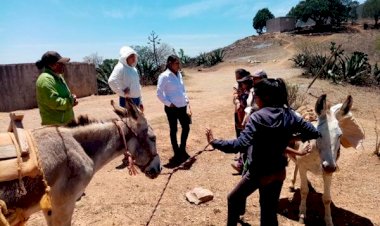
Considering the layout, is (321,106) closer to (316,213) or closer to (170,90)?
(316,213)

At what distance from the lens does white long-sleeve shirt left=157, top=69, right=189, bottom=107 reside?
676 centimetres

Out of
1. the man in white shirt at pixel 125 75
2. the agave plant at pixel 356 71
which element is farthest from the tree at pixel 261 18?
the man in white shirt at pixel 125 75

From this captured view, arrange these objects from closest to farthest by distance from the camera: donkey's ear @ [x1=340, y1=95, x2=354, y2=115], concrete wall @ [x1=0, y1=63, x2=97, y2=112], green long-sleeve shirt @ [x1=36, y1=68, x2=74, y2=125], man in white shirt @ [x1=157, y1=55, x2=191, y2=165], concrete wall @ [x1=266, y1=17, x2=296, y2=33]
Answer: green long-sleeve shirt @ [x1=36, y1=68, x2=74, y2=125], donkey's ear @ [x1=340, y1=95, x2=354, y2=115], man in white shirt @ [x1=157, y1=55, x2=191, y2=165], concrete wall @ [x1=0, y1=63, x2=97, y2=112], concrete wall @ [x1=266, y1=17, x2=296, y2=33]

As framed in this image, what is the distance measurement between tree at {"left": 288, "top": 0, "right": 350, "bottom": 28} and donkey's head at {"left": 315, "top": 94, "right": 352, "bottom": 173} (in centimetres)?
4669

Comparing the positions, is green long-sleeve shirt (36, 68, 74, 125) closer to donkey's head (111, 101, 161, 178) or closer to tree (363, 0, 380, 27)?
donkey's head (111, 101, 161, 178)

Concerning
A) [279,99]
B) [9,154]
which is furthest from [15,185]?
[279,99]

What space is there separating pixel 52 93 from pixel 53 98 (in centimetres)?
6

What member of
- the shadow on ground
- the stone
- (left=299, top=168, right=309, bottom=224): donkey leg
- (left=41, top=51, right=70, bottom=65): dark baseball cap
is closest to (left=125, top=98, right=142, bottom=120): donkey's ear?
(left=41, top=51, right=70, bottom=65): dark baseball cap

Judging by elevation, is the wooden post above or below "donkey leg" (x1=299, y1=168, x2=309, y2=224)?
above

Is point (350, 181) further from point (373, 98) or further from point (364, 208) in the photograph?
point (373, 98)

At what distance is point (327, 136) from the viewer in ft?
13.9

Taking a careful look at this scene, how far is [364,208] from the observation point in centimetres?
534

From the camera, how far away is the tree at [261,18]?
60.3m

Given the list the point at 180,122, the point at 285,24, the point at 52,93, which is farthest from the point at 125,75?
the point at 285,24
